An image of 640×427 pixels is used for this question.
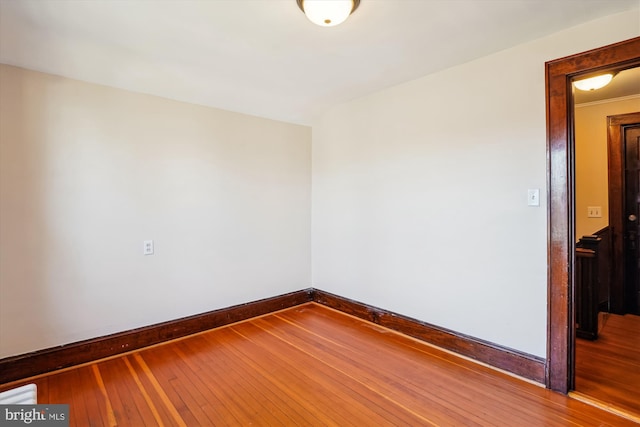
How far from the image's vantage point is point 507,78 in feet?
7.63

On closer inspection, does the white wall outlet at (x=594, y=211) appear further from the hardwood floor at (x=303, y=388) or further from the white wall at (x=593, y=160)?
the hardwood floor at (x=303, y=388)

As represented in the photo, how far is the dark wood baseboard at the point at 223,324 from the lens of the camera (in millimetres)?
2270

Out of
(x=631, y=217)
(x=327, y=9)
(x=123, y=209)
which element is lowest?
(x=631, y=217)

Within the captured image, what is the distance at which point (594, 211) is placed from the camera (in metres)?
3.81

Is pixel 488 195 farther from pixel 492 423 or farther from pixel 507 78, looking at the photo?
pixel 492 423

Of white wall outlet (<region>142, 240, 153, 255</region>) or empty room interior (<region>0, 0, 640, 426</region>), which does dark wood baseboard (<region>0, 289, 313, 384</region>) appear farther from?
white wall outlet (<region>142, 240, 153, 255</region>)

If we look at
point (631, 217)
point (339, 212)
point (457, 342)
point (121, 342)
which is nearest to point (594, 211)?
point (631, 217)

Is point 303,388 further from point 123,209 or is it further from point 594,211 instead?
point 594,211

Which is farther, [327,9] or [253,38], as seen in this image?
[253,38]

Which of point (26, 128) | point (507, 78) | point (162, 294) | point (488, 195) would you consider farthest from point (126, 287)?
point (507, 78)

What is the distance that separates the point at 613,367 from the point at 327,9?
3.23 m

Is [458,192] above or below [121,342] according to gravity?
above

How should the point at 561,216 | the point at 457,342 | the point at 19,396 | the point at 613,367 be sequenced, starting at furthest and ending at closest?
1. the point at 457,342
2. the point at 613,367
3. the point at 561,216
4. the point at 19,396

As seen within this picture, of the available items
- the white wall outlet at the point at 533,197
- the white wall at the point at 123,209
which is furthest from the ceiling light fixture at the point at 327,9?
the white wall at the point at 123,209
